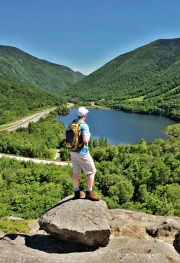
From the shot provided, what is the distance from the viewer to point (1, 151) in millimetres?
77625

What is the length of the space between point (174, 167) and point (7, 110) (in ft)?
441

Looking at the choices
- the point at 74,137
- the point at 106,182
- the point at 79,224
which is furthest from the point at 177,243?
the point at 106,182

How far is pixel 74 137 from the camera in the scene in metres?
9.76

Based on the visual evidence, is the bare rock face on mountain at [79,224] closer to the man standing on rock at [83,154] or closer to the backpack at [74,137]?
the man standing on rock at [83,154]

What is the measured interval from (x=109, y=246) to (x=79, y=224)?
1455 mm

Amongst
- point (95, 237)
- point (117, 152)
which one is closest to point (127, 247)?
point (95, 237)

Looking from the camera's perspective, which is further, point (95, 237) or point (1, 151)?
point (1, 151)

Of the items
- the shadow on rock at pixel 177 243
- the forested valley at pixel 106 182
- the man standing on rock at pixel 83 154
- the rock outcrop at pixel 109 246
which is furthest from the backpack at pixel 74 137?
the forested valley at pixel 106 182

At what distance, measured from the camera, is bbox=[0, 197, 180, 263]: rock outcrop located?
9.11 metres

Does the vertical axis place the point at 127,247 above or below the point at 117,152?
above

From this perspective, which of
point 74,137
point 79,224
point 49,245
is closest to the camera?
point 74,137

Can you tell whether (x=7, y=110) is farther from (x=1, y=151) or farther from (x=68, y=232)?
(x=68, y=232)

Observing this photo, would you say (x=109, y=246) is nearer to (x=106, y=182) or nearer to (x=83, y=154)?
(x=83, y=154)

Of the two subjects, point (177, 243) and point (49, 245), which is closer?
point (49, 245)
